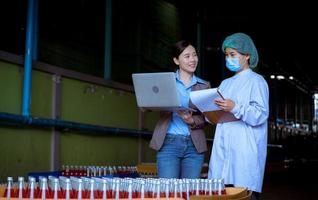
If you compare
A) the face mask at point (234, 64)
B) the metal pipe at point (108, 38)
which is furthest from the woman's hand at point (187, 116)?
the metal pipe at point (108, 38)

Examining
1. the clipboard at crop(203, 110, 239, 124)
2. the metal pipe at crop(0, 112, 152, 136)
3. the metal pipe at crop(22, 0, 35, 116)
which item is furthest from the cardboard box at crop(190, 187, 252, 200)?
the metal pipe at crop(22, 0, 35, 116)

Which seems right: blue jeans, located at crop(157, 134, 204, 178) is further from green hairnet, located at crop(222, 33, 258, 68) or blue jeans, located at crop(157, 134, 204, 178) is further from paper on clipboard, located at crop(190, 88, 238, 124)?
green hairnet, located at crop(222, 33, 258, 68)

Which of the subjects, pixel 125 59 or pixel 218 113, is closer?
pixel 218 113

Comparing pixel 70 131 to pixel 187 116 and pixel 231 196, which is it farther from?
pixel 231 196

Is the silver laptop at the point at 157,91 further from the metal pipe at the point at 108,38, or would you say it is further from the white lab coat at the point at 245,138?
the metal pipe at the point at 108,38

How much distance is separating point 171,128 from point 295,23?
10670 millimetres

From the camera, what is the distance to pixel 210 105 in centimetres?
303

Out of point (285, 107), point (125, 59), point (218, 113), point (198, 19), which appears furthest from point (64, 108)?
point (285, 107)

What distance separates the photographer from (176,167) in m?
3.35

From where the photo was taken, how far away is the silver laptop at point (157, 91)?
2.99 m

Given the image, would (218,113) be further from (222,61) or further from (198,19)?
(222,61)

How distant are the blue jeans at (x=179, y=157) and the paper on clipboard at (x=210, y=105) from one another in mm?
242

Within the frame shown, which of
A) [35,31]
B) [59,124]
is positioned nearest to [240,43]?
[35,31]

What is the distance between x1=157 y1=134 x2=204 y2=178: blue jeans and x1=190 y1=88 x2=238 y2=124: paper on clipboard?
24 centimetres
